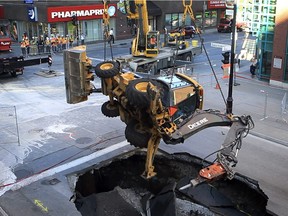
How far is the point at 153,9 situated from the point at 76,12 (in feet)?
34.6

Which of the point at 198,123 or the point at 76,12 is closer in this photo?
the point at 198,123

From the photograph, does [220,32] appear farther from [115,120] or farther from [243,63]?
[115,120]

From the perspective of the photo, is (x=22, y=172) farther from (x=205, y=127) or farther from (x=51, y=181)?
(x=205, y=127)

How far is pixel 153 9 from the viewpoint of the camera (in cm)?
4562

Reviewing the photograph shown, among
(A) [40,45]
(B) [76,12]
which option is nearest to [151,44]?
(A) [40,45]

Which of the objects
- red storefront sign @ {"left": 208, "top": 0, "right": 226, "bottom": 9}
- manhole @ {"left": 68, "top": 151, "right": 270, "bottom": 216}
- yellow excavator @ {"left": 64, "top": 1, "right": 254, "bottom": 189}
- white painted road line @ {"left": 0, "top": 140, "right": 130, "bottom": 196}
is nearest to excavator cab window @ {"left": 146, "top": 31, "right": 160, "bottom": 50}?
white painted road line @ {"left": 0, "top": 140, "right": 130, "bottom": 196}

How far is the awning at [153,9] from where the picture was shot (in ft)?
149

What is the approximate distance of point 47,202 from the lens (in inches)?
422

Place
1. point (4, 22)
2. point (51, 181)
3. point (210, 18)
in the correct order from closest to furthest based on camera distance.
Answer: point (51, 181), point (4, 22), point (210, 18)

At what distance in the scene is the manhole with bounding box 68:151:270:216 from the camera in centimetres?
991

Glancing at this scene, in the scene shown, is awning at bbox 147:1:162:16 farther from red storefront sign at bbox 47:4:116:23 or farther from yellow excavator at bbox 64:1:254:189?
yellow excavator at bbox 64:1:254:189

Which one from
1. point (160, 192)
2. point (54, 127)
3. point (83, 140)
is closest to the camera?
point (160, 192)

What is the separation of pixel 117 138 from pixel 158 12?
33482mm

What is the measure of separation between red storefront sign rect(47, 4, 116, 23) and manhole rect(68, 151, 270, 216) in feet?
90.5
